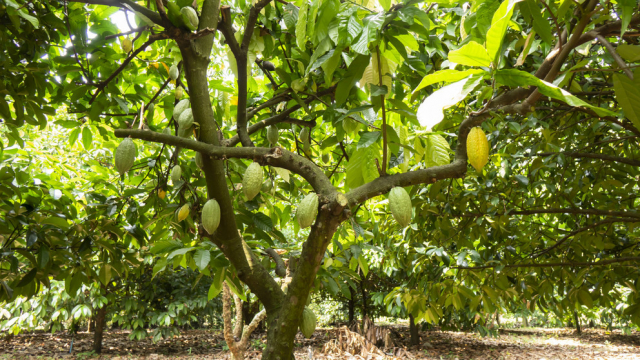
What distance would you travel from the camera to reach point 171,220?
1899 mm

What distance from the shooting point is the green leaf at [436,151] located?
4.19 ft

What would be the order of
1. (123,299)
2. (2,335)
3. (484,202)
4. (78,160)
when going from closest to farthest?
1. (484,202)
2. (78,160)
3. (123,299)
4. (2,335)

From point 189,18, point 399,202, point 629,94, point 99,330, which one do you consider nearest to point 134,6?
point 189,18

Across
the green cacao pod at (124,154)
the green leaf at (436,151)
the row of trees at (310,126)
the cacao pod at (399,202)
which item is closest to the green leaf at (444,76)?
the row of trees at (310,126)

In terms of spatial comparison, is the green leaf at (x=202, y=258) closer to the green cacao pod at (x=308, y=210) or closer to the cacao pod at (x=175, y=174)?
the green cacao pod at (x=308, y=210)

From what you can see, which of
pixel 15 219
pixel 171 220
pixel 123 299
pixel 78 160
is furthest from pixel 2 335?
pixel 171 220

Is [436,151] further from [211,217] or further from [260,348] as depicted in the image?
[260,348]

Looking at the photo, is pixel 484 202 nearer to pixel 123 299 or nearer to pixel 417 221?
pixel 417 221

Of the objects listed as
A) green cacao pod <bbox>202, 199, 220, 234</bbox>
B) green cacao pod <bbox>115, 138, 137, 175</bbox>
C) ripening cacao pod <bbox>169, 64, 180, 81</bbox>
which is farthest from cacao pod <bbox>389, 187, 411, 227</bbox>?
ripening cacao pod <bbox>169, 64, 180, 81</bbox>

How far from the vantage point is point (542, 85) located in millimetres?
620

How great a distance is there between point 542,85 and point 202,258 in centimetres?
112

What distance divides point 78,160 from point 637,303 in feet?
22.2

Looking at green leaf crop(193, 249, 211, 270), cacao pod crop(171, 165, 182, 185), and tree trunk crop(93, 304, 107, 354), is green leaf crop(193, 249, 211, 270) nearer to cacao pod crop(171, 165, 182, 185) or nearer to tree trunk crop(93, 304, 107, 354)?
cacao pod crop(171, 165, 182, 185)

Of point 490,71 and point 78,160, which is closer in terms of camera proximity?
point 490,71
